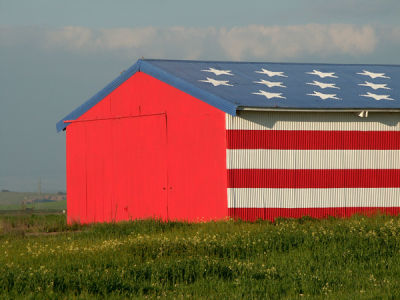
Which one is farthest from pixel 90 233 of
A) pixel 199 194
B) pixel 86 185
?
pixel 86 185

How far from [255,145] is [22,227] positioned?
8048 mm

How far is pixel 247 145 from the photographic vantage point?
68.1ft

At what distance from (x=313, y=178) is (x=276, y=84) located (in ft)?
12.0

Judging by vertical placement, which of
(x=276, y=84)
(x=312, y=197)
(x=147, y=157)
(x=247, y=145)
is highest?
(x=276, y=84)

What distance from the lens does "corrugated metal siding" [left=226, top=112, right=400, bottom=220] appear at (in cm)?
2075

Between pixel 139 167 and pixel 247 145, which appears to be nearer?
pixel 247 145

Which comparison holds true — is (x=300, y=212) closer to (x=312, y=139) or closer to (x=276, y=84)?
(x=312, y=139)

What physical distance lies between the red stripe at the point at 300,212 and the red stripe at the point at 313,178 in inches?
26.2

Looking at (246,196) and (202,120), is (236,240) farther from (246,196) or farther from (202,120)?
(202,120)

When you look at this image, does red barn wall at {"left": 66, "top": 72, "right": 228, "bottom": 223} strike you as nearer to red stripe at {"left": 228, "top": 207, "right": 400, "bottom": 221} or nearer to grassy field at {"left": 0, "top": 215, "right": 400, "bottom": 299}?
red stripe at {"left": 228, "top": 207, "right": 400, "bottom": 221}

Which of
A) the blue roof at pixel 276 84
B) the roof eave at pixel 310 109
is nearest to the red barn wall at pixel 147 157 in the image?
the blue roof at pixel 276 84

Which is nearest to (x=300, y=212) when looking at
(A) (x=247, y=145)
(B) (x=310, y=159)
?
(B) (x=310, y=159)

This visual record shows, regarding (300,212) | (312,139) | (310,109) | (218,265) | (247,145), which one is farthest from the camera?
(312,139)

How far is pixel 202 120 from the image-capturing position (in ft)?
70.1
